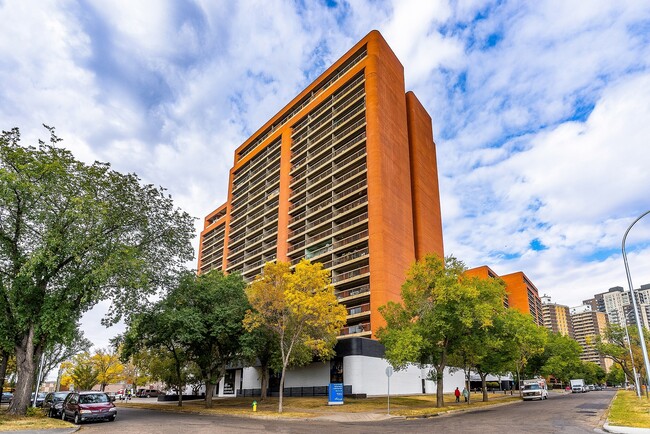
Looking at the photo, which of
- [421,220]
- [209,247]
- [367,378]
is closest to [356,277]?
[367,378]

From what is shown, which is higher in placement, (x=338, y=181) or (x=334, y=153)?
(x=334, y=153)

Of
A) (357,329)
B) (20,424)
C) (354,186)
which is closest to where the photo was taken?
(20,424)

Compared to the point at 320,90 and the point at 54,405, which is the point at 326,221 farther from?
the point at 54,405

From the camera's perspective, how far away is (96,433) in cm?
1767

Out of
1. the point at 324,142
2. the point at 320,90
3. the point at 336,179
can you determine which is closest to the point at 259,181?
the point at 324,142

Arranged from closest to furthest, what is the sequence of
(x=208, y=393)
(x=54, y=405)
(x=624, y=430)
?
1. (x=624, y=430)
2. (x=54, y=405)
3. (x=208, y=393)

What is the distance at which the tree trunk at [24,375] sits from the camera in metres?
24.3

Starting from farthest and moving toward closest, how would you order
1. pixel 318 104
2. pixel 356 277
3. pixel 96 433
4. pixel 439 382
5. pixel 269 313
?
1. pixel 318 104
2. pixel 356 277
3. pixel 439 382
4. pixel 269 313
5. pixel 96 433

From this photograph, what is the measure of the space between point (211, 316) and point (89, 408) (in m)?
11.4

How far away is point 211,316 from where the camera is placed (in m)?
34.1

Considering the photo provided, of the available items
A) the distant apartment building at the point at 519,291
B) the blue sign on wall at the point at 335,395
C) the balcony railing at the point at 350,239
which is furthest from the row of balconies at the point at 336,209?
the distant apartment building at the point at 519,291

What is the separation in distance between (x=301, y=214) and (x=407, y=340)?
121 ft

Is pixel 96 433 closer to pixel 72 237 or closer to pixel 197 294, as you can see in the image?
pixel 72 237

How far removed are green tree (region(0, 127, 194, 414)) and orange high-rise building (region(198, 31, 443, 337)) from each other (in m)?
29.2
